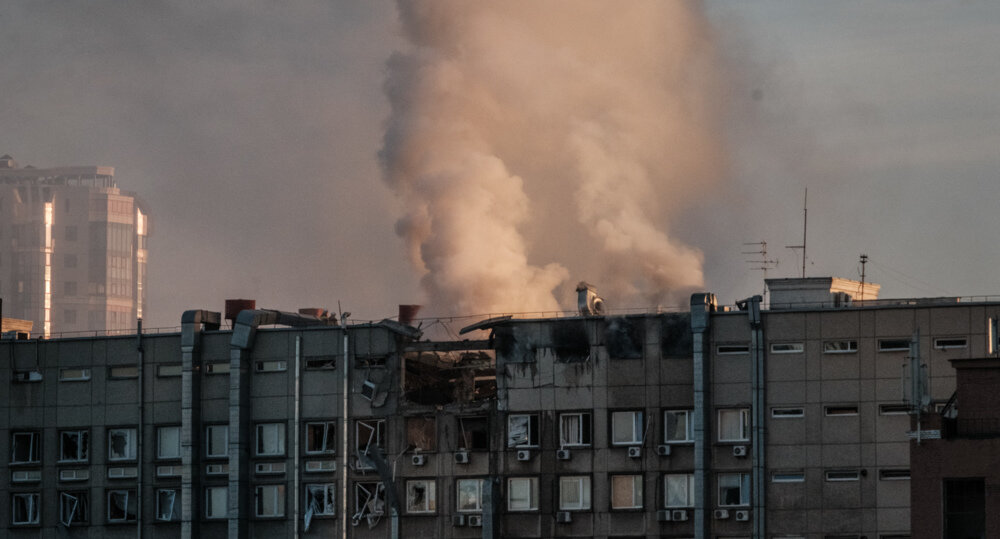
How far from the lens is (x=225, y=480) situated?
102 m

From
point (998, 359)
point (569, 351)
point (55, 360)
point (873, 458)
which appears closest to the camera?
point (998, 359)

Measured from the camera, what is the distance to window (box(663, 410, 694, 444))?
9594 centimetres

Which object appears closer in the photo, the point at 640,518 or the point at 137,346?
the point at 640,518

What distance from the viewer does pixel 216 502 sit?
102m

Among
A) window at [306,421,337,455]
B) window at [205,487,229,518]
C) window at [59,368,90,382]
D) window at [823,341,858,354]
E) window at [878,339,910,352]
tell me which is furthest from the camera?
window at [59,368,90,382]

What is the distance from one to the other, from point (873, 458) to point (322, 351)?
90.1 ft

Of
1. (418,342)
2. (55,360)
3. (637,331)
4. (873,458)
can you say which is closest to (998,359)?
(873,458)

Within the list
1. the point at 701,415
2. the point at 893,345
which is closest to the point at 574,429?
the point at 701,415

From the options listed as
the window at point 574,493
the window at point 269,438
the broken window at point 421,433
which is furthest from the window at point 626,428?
the window at point 269,438

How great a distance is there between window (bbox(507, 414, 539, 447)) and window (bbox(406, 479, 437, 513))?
4.44 metres

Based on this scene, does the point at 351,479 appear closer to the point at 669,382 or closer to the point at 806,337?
the point at 669,382

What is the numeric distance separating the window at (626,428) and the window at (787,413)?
6480mm

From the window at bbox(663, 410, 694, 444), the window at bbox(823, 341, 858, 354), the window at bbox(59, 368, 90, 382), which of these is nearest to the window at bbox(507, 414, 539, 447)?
the window at bbox(663, 410, 694, 444)

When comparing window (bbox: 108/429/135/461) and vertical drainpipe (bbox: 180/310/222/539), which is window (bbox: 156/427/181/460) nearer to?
vertical drainpipe (bbox: 180/310/222/539)
